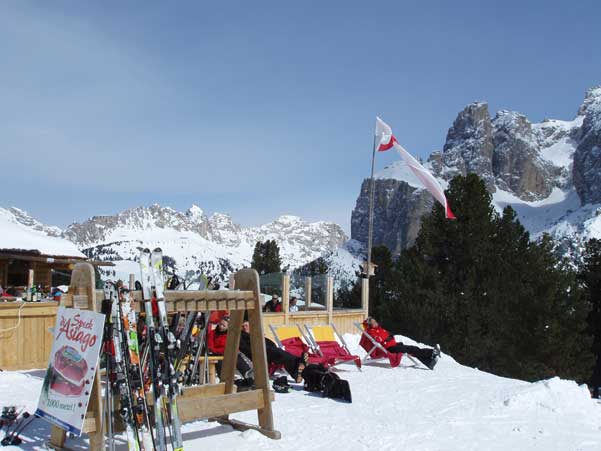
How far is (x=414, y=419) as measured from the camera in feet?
20.6

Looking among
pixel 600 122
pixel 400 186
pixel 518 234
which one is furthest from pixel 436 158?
pixel 518 234

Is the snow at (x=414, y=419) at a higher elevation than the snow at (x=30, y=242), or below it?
below

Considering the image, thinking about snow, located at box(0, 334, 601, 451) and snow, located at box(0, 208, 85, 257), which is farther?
snow, located at box(0, 208, 85, 257)

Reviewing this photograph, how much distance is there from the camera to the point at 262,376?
5.30 m

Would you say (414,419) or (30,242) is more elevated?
(30,242)

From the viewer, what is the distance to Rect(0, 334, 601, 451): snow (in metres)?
5.20

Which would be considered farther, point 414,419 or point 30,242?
point 30,242

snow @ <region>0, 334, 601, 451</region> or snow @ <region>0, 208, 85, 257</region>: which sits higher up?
snow @ <region>0, 208, 85, 257</region>

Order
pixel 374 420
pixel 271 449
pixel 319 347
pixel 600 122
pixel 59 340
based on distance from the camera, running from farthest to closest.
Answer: pixel 600 122, pixel 319 347, pixel 374 420, pixel 271 449, pixel 59 340

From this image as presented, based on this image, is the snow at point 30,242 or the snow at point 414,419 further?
the snow at point 30,242

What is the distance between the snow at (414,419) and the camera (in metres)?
5.20

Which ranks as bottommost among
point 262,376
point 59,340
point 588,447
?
point 588,447

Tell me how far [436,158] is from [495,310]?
178 metres

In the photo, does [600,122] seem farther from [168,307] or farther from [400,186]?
[168,307]
